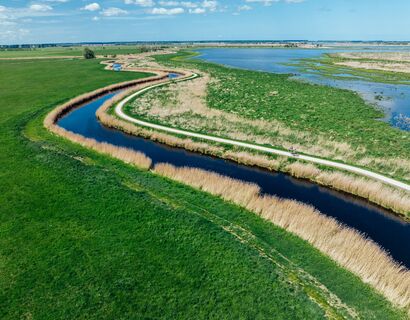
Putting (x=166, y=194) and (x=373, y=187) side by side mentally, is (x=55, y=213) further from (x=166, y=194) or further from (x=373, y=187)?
(x=373, y=187)

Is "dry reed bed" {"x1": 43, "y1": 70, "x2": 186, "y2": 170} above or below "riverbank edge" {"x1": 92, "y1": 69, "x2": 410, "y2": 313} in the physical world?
above

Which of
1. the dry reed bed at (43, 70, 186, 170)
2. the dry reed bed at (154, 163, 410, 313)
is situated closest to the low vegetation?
the dry reed bed at (154, 163, 410, 313)

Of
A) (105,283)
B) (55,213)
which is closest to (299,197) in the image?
(105,283)

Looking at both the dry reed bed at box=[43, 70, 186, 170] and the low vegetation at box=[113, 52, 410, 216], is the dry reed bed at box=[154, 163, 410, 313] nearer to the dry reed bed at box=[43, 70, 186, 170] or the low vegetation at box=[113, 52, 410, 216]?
the dry reed bed at box=[43, 70, 186, 170]

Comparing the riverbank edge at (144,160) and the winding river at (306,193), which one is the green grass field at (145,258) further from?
the winding river at (306,193)

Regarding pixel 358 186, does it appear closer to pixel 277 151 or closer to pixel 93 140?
pixel 277 151

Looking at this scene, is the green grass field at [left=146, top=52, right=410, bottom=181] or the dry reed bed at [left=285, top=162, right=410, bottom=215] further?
the green grass field at [left=146, top=52, right=410, bottom=181]

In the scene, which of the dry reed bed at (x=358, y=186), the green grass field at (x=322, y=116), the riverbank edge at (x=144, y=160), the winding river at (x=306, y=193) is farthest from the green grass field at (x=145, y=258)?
the green grass field at (x=322, y=116)
